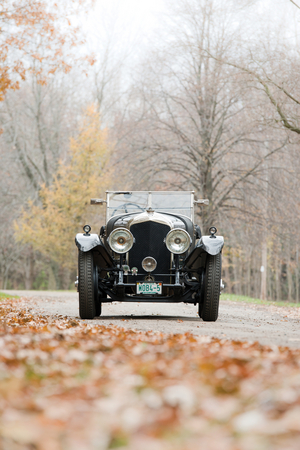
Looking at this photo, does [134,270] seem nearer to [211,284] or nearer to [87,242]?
[87,242]

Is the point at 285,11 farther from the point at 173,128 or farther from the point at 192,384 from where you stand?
the point at 192,384

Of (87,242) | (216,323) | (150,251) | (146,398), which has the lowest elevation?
(216,323)

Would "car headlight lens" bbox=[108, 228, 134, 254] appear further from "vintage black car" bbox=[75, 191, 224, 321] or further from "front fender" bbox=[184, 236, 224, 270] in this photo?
"front fender" bbox=[184, 236, 224, 270]

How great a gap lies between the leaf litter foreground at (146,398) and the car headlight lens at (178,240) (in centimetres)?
457

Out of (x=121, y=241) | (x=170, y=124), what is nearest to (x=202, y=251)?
(x=121, y=241)

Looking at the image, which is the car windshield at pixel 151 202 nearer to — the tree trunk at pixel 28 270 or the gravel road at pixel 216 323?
the gravel road at pixel 216 323

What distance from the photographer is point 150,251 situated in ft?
29.9

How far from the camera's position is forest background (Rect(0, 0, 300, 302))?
15297 mm

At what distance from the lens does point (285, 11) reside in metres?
15.7

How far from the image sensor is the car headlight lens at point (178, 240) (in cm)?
877

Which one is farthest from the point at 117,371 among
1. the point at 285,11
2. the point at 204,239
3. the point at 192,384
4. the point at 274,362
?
the point at 285,11

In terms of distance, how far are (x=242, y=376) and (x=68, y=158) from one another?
3561 cm

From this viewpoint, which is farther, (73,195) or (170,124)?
(73,195)

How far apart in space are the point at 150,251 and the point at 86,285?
1254 millimetres
